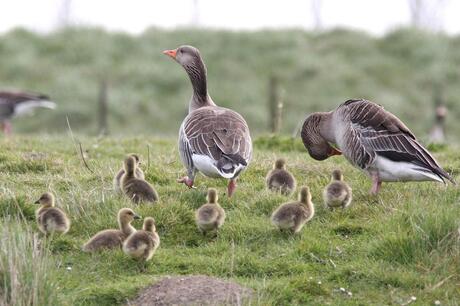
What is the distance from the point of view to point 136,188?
8.70 m

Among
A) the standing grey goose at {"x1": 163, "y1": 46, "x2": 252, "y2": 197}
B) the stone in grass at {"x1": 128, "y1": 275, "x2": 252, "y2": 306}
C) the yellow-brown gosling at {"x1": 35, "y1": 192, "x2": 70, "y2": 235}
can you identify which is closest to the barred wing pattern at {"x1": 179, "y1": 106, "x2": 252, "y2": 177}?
the standing grey goose at {"x1": 163, "y1": 46, "x2": 252, "y2": 197}

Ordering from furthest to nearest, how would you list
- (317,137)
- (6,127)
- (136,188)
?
(6,127), (317,137), (136,188)

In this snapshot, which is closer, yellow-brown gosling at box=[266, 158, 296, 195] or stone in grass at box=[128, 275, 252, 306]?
stone in grass at box=[128, 275, 252, 306]

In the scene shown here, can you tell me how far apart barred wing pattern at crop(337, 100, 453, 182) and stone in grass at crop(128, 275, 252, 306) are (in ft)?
9.88

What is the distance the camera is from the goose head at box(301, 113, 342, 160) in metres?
10.3

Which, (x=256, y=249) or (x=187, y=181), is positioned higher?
(x=187, y=181)

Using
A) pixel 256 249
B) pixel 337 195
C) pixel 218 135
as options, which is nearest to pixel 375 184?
pixel 337 195

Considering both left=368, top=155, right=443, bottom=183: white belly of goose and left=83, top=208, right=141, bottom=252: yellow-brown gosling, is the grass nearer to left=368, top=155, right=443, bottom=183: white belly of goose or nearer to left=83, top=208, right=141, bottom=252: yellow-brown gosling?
left=83, top=208, right=141, bottom=252: yellow-brown gosling

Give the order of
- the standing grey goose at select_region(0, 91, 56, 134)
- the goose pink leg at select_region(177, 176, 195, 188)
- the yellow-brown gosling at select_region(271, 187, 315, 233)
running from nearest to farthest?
the yellow-brown gosling at select_region(271, 187, 315, 233)
the goose pink leg at select_region(177, 176, 195, 188)
the standing grey goose at select_region(0, 91, 56, 134)

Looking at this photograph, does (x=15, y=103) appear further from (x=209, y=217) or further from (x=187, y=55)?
(x=209, y=217)

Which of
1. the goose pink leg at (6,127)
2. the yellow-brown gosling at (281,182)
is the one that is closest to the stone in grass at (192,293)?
the yellow-brown gosling at (281,182)

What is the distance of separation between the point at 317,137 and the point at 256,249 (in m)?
2.85

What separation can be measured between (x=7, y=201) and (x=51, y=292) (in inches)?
88.0

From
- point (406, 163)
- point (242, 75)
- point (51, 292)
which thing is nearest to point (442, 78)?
point (242, 75)
